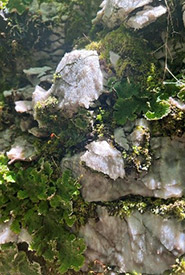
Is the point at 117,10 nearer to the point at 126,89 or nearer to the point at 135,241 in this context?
the point at 126,89

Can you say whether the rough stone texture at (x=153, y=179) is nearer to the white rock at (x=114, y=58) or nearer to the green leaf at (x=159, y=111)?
the green leaf at (x=159, y=111)

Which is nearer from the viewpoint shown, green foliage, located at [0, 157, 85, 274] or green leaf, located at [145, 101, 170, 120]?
green leaf, located at [145, 101, 170, 120]

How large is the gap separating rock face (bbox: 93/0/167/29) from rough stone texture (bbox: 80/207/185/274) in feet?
11.9

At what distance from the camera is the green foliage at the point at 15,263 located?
4.28 m

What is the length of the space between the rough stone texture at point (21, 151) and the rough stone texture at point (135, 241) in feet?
5.48

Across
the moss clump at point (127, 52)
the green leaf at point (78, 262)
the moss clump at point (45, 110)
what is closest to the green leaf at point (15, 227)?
the green leaf at point (78, 262)

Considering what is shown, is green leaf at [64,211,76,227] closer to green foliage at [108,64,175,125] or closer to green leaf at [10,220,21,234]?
green leaf at [10,220,21,234]

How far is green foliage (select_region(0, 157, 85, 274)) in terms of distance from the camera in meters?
4.00

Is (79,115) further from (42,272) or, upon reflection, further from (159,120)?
(42,272)

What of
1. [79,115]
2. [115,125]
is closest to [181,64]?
[115,125]

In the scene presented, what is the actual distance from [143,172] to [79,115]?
160cm

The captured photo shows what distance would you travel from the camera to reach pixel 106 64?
5.07 m

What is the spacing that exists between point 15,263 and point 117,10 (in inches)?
211

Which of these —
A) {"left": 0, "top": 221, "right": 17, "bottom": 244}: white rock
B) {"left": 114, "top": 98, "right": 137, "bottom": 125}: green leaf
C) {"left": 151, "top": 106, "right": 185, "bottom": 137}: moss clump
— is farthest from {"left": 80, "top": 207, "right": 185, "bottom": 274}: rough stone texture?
{"left": 114, "top": 98, "right": 137, "bottom": 125}: green leaf
